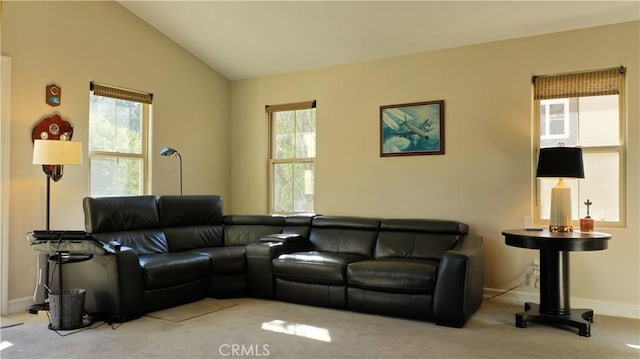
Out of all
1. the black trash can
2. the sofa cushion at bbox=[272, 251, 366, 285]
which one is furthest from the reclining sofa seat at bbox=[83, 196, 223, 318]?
the sofa cushion at bbox=[272, 251, 366, 285]

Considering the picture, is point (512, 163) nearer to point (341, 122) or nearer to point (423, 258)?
point (423, 258)

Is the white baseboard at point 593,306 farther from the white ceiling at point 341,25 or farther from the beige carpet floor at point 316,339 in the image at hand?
the white ceiling at point 341,25

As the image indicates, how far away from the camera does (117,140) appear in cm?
502

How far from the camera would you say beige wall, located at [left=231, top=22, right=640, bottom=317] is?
4.05m

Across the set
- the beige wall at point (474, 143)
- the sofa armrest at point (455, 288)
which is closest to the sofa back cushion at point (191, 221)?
the beige wall at point (474, 143)

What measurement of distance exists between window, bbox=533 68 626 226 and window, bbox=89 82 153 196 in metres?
4.12

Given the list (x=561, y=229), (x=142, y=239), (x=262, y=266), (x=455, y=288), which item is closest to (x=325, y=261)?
(x=262, y=266)

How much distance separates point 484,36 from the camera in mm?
4496

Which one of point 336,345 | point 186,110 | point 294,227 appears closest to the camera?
point 336,345

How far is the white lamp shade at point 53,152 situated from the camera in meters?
3.90

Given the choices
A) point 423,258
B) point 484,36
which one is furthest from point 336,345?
point 484,36

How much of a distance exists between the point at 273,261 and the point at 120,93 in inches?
94.7

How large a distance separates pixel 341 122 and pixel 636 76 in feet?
9.33

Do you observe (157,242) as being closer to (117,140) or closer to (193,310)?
(193,310)
